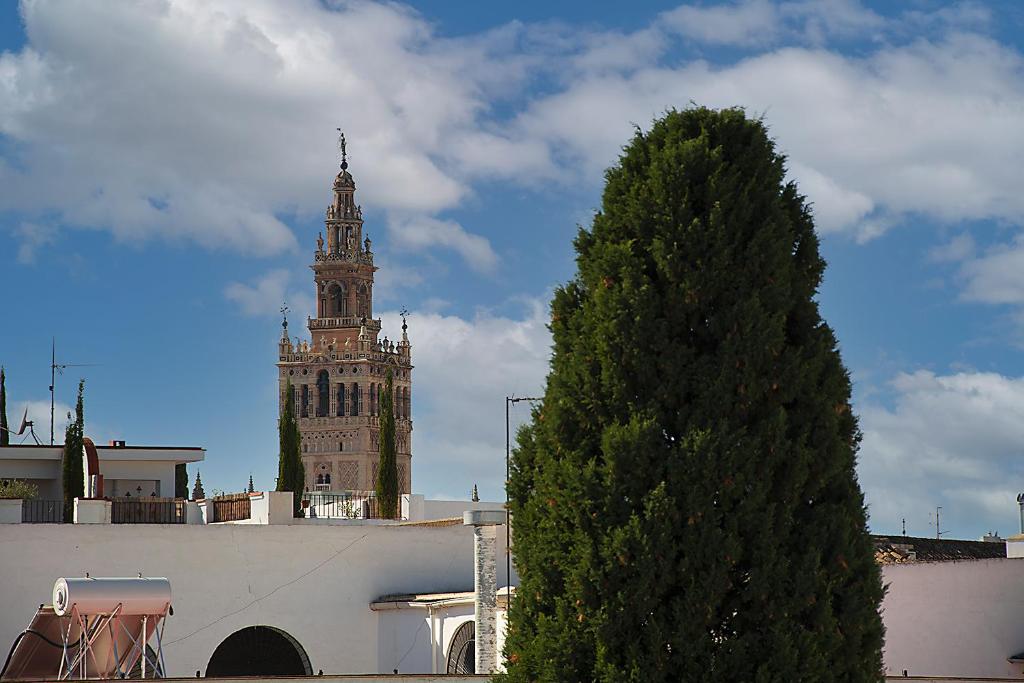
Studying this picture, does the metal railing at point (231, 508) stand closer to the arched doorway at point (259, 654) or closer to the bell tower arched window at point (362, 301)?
the arched doorway at point (259, 654)

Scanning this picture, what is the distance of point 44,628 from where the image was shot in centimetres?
2036

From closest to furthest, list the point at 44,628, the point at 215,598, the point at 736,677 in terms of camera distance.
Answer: the point at 736,677
the point at 44,628
the point at 215,598

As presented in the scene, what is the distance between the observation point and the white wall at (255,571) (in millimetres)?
26797

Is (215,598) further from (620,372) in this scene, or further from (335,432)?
(335,432)

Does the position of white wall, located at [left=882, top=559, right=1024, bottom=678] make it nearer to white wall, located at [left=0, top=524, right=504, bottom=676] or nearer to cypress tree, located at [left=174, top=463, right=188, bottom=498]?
white wall, located at [left=0, top=524, right=504, bottom=676]

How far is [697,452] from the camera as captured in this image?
10055 mm

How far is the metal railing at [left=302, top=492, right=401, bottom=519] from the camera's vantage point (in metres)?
46.4

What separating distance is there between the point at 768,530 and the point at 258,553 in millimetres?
19532

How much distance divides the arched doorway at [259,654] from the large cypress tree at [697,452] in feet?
60.2

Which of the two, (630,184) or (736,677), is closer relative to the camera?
(736,677)

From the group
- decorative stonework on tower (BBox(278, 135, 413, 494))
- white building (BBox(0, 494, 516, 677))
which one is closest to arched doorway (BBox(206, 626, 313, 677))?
white building (BBox(0, 494, 516, 677))

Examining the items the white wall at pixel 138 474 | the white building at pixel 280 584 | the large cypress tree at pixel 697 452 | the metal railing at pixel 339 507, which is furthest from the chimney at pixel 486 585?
the white wall at pixel 138 474

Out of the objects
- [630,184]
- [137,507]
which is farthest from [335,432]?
[630,184]

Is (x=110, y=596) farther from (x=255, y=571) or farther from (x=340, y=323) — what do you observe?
(x=340, y=323)
